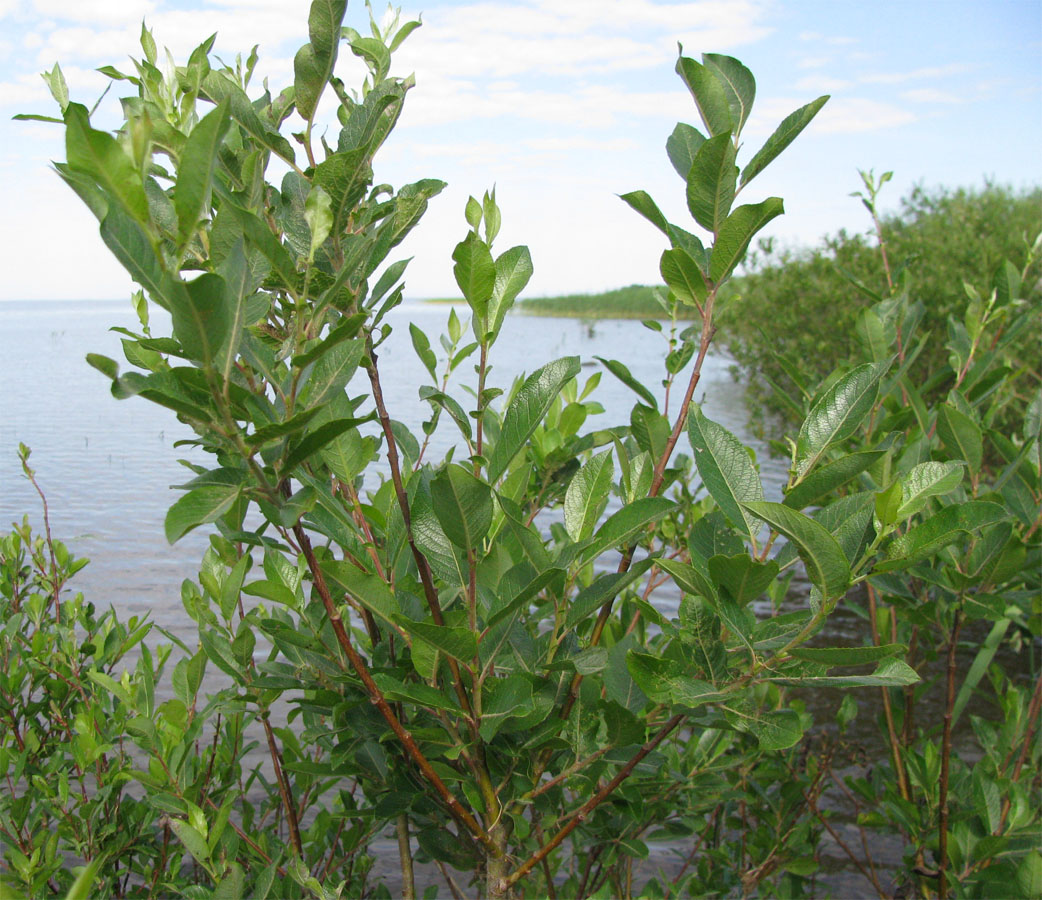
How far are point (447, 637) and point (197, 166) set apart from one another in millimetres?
566

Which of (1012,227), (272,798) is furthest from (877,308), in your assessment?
(1012,227)

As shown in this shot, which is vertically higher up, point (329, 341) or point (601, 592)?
point (329, 341)

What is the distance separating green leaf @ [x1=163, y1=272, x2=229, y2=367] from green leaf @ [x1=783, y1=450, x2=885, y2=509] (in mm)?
695

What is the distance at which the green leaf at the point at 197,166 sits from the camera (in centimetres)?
71

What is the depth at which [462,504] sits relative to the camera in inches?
37.3

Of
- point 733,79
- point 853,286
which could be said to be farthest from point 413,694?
point 853,286

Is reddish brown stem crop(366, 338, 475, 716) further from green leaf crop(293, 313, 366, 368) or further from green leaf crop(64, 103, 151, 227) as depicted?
green leaf crop(64, 103, 151, 227)

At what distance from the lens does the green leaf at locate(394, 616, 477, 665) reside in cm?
93

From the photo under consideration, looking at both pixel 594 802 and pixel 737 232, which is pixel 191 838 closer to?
pixel 594 802

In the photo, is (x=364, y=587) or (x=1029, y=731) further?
(x=1029, y=731)

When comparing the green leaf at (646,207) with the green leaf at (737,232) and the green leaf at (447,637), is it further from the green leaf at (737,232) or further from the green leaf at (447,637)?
the green leaf at (447,637)

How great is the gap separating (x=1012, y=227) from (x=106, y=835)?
13.3 m

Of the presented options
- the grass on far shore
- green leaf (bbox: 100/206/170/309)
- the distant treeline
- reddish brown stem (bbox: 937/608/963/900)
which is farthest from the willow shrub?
the grass on far shore

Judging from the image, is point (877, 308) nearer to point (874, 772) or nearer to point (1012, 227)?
point (874, 772)
